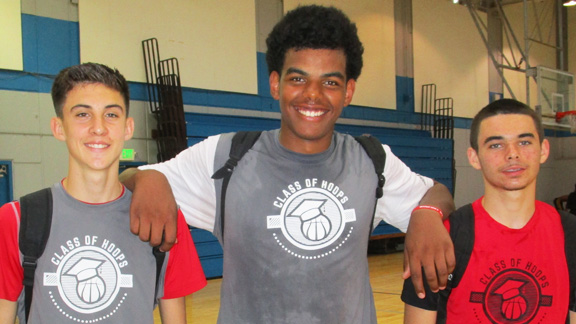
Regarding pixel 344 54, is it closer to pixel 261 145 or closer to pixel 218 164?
pixel 261 145

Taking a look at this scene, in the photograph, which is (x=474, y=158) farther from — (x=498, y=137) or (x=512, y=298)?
(x=512, y=298)

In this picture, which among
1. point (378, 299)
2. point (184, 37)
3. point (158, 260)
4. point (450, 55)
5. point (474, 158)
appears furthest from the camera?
point (450, 55)

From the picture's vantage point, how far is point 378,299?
232 inches

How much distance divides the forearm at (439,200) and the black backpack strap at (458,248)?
0.06 metres

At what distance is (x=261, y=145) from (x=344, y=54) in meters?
0.41

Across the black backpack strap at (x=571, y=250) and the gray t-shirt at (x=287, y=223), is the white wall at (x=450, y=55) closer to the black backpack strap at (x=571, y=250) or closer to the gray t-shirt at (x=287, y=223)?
the black backpack strap at (x=571, y=250)

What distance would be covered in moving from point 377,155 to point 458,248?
0.40 meters

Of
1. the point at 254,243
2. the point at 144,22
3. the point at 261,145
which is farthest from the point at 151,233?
the point at 144,22

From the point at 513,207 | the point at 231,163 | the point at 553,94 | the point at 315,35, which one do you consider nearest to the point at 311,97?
the point at 315,35

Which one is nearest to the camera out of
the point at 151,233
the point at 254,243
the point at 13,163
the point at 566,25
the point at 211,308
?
the point at 151,233

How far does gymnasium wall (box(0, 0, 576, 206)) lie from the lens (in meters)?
6.54

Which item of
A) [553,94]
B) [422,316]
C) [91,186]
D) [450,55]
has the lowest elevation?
[422,316]

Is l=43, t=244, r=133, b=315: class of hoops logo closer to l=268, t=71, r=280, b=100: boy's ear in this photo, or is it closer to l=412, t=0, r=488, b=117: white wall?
l=268, t=71, r=280, b=100: boy's ear

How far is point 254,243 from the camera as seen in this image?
1.67 meters
